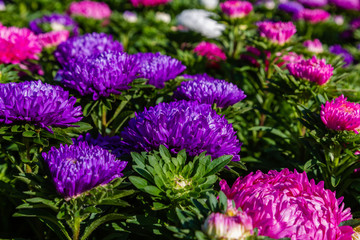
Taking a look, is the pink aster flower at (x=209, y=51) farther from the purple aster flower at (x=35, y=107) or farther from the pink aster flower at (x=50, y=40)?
the purple aster flower at (x=35, y=107)

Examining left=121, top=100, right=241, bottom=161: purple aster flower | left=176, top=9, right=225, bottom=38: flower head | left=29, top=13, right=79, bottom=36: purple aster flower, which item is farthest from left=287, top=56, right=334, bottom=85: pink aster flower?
left=176, top=9, right=225, bottom=38: flower head

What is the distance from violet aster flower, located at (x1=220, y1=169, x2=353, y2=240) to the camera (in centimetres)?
113

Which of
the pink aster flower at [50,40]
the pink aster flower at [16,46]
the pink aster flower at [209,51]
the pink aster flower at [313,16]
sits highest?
the pink aster flower at [16,46]

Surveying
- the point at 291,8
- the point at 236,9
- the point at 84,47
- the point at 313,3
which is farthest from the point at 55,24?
the point at 313,3

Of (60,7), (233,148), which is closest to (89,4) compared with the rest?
(60,7)

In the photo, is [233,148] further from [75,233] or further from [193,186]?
[75,233]

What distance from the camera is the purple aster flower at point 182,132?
55.0 inches

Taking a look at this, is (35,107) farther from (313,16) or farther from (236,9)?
(313,16)

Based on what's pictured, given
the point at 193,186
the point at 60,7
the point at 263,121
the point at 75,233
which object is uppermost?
the point at 193,186

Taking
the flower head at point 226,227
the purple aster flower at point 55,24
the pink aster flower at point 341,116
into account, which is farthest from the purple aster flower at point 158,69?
the purple aster flower at point 55,24

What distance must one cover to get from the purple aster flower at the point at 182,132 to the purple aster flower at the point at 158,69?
1.52ft

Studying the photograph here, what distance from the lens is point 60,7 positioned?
616 cm

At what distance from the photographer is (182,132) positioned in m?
1.40

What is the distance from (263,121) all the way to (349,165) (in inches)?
36.4
